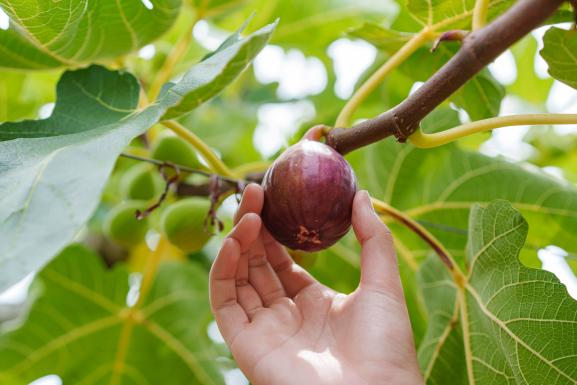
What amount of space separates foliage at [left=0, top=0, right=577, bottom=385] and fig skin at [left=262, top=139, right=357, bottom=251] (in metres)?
0.17

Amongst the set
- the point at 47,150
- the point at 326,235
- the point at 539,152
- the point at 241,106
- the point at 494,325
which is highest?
the point at 47,150

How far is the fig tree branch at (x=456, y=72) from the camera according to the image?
31.7 inches

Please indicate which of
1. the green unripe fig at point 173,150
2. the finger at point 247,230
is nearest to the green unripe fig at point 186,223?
the green unripe fig at point 173,150

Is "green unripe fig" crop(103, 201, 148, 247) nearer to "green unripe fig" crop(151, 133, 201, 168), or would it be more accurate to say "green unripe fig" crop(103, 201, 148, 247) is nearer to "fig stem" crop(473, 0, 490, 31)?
"green unripe fig" crop(151, 133, 201, 168)

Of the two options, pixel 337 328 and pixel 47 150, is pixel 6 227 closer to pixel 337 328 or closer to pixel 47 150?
pixel 47 150

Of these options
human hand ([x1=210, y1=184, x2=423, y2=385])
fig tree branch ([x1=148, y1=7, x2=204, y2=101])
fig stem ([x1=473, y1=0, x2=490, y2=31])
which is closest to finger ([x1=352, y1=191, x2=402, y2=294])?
human hand ([x1=210, y1=184, x2=423, y2=385])

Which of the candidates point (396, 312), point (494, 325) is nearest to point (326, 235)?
point (396, 312)

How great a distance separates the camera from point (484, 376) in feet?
4.02

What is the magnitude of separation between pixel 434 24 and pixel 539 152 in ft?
3.81

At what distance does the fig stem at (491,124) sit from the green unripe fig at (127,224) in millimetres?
873

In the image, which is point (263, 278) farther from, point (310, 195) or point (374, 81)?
point (374, 81)

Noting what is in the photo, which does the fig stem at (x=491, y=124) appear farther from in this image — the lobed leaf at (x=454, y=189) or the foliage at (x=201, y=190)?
the lobed leaf at (x=454, y=189)

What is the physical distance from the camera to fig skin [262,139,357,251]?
3.21 ft

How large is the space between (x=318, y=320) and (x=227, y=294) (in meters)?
0.17
